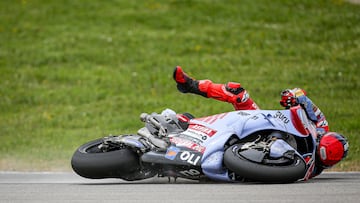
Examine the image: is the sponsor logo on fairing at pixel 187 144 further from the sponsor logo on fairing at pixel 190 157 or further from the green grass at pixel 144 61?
the green grass at pixel 144 61

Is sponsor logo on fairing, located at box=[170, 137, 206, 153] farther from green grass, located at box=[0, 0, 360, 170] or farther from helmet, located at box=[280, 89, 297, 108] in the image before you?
green grass, located at box=[0, 0, 360, 170]

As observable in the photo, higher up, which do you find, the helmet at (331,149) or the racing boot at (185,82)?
the racing boot at (185,82)

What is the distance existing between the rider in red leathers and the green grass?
9.53ft

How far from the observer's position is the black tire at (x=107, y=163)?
758 centimetres

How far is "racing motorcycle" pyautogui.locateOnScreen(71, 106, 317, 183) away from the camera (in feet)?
24.0

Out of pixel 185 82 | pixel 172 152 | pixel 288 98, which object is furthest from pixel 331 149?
pixel 185 82

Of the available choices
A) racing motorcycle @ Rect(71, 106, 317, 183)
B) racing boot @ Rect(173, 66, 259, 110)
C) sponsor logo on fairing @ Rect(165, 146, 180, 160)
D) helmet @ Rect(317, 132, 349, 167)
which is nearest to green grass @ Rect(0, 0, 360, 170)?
helmet @ Rect(317, 132, 349, 167)

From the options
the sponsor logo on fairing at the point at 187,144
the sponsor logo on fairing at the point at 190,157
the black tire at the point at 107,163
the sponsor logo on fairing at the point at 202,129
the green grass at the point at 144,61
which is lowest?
the green grass at the point at 144,61

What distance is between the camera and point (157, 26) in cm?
2283

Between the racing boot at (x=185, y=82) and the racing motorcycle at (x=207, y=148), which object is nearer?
the racing motorcycle at (x=207, y=148)

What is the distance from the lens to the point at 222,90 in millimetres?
8148

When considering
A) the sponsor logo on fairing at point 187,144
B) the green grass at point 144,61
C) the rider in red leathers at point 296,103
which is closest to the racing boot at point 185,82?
the rider in red leathers at point 296,103

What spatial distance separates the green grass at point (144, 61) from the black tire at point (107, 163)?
3.59m

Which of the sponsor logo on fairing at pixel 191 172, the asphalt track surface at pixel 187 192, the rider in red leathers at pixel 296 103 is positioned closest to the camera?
the asphalt track surface at pixel 187 192
